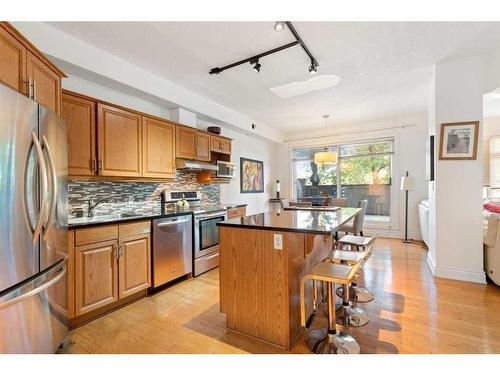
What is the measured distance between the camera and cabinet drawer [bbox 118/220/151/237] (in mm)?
2416

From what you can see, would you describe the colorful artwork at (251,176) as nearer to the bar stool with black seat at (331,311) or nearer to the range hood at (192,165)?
the range hood at (192,165)

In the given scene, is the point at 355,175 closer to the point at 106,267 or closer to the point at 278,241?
the point at 278,241

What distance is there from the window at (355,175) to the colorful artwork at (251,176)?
127 centimetres

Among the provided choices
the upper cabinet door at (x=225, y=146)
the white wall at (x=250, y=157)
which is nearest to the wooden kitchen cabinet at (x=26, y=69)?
the upper cabinet door at (x=225, y=146)

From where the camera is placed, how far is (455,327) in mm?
1995

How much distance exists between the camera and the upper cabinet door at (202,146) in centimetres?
385

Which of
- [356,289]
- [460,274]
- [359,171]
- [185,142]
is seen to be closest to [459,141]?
[460,274]

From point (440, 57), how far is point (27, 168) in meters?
4.16

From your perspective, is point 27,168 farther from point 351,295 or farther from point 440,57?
point 440,57

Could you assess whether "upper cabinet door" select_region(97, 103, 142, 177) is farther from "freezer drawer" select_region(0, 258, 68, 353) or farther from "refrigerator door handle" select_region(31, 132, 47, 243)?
"freezer drawer" select_region(0, 258, 68, 353)

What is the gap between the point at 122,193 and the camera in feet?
10.2

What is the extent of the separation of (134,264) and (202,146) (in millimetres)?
2086
